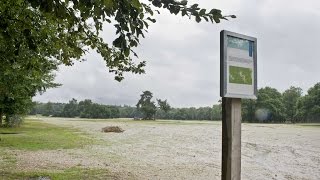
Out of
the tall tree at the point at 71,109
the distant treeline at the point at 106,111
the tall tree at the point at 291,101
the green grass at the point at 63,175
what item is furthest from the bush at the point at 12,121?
the tall tree at the point at 71,109

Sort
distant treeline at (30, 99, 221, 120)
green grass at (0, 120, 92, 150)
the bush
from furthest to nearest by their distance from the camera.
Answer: distant treeline at (30, 99, 221, 120) < the bush < green grass at (0, 120, 92, 150)

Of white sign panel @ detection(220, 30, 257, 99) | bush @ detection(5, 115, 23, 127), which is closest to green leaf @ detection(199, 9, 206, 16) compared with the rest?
white sign panel @ detection(220, 30, 257, 99)

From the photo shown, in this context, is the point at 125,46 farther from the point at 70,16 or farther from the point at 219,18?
the point at 219,18

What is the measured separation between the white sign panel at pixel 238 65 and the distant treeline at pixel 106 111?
139 metres

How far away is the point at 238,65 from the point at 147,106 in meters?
133

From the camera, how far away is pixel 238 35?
4316 millimetres

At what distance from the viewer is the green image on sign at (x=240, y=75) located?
166 inches

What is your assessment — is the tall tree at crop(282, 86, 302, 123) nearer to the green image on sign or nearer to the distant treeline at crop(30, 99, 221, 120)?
the distant treeline at crop(30, 99, 221, 120)

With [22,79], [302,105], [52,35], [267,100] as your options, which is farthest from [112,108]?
[52,35]

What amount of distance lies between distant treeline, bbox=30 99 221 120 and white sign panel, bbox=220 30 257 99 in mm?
139190

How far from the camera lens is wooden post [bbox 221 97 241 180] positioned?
4.38 meters

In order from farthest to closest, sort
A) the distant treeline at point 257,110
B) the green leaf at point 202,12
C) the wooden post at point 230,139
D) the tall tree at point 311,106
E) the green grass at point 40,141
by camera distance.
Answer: the distant treeline at point 257,110 → the tall tree at point 311,106 → the green grass at point 40,141 → the wooden post at point 230,139 → the green leaf at point 202,12

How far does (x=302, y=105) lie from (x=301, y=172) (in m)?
101

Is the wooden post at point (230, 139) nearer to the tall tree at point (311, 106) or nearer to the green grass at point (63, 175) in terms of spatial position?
the green grass at point (63, 175)
